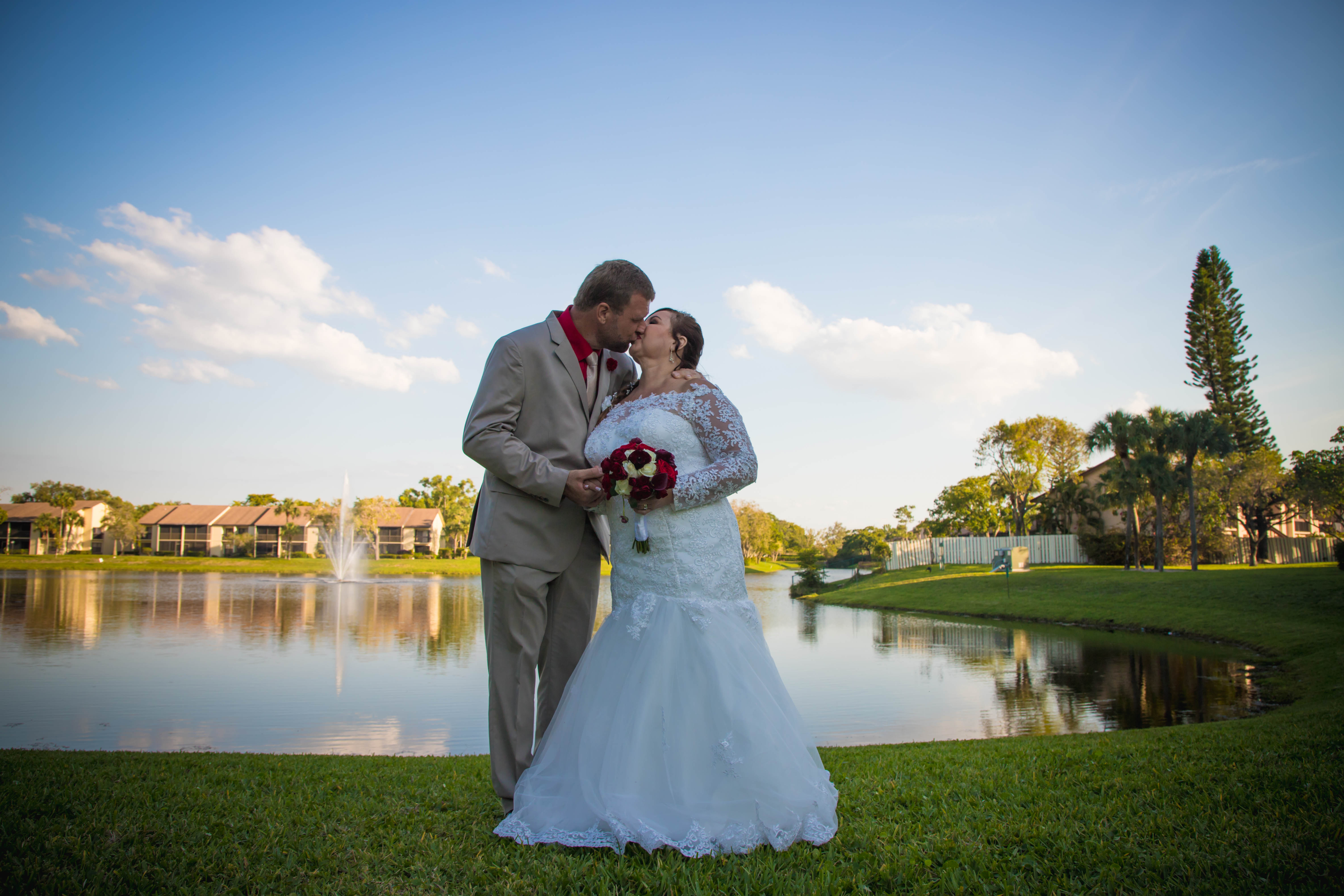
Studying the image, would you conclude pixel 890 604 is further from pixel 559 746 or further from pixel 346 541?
pixel 346 541

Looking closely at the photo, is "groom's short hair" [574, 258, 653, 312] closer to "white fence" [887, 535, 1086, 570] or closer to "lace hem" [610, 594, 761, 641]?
"lace hem" [610, 594, 761, 641]

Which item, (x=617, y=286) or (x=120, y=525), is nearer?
(x=617, y=286)

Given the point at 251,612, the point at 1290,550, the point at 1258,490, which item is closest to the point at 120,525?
the point at 251,612

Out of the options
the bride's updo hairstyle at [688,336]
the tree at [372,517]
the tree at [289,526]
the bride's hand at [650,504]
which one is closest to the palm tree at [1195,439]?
the bride's updo hairstyle at [688,336]

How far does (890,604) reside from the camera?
33656 millimetres

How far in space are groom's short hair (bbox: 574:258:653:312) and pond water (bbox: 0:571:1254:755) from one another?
7125mm

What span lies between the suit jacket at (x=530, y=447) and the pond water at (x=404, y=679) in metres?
6.44

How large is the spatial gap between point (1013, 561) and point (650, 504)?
39.6m

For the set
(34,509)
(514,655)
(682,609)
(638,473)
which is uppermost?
(34,509)

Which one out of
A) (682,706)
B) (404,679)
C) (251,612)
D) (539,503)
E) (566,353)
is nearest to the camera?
(682,706)

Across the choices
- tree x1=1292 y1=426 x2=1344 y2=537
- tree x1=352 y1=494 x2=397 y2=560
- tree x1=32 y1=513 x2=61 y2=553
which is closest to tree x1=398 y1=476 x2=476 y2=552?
tree x1=352 y1=494 x2=397 y2=560

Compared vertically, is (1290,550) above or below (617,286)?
below

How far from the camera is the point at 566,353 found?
3.52 meters

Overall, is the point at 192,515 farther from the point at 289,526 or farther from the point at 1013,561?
the point at 1013,561
